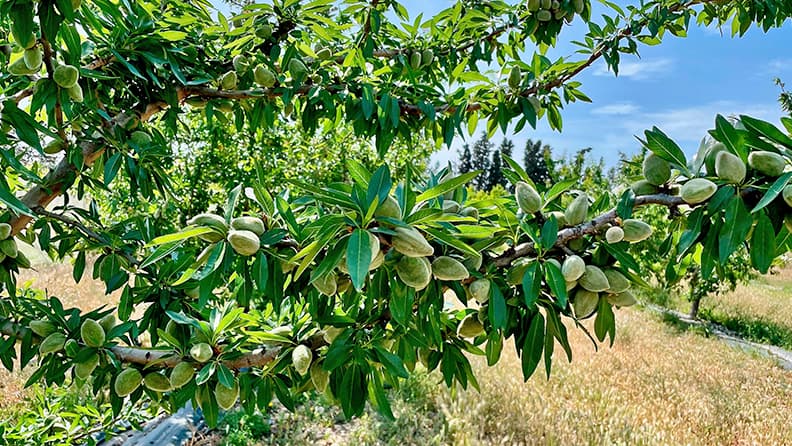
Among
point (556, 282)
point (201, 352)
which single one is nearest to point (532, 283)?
point (556, 282)

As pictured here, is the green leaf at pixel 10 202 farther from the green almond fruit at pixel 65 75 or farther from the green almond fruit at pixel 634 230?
the green almond fruit at pixel 634 230

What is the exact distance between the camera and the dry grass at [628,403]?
106 inches

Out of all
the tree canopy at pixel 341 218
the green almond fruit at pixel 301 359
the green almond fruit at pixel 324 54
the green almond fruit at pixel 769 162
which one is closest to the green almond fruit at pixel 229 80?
the tree canopy at pixel 341 218

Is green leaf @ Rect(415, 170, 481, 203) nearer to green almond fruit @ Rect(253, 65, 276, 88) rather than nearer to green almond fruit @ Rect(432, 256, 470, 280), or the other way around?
green almond fruit @ Rect(432, 256, 470, 280)

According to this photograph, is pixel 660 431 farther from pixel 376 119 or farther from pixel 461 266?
pixel 461 266

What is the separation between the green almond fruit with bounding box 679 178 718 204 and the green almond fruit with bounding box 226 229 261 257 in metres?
0.47

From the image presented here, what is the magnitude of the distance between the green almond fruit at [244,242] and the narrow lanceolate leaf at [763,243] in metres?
0.53

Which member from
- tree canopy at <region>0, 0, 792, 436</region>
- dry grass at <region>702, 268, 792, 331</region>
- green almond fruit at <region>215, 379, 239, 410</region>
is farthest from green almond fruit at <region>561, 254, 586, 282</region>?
dry grass at <region>702, 268, 792, 331</region>

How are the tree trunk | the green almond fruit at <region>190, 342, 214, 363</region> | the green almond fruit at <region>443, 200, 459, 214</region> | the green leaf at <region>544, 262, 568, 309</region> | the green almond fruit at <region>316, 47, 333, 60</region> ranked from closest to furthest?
1. the green leaf at <region>544, 262, 568, 309</region>
2. the green almond fruit at <region>443, 200, 459, 214</region>
3. the green almond fruit at <region>190, 342, 214, 363</region>
4. the green almond fruit at <region>316, 47, 333, 60</region>
5. the tree trunk

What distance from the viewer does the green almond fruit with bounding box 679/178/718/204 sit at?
485 millimetres

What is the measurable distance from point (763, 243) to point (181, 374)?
784 mm

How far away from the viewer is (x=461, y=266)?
0.54 m

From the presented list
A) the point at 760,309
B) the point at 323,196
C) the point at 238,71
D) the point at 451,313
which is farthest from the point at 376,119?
the point at 760,309

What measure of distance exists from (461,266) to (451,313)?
0.35 meters
